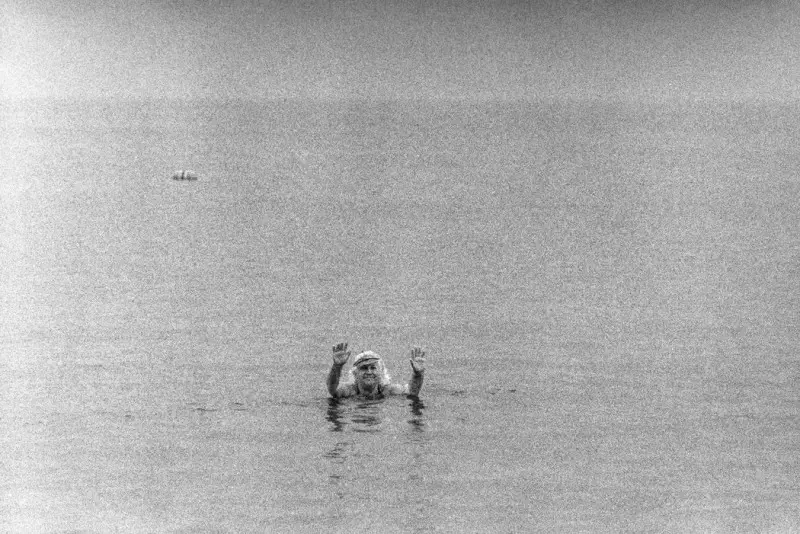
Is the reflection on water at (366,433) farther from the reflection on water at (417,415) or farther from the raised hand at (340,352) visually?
the raised hand at (340,352)

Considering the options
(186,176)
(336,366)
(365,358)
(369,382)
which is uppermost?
(186,176)

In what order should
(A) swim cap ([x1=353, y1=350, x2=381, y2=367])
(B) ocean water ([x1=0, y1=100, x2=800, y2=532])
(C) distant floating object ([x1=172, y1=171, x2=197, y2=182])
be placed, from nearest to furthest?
(B) ocean water ([x1=0, y1=100, x2=800, y2=532]) < (A) swim cap ([x1=353, y1=350, x2=381, y2=367]) < (C) distant floating object ([x1=172, y1=171, x2=197, y2=182])

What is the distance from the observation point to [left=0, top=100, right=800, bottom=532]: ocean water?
97.8 ft

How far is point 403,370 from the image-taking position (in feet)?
139

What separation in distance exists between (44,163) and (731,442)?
417 ft

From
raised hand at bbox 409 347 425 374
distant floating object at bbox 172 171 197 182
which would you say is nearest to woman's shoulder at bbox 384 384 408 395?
raised hand at bbox 409 347 425 374

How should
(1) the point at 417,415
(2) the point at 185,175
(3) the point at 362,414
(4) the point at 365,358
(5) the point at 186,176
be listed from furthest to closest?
(2) the point at 185,175
(5) the point at 186,176
(4) the point at 365,358
(1) the point at 417,415
(3) the point at 362,414

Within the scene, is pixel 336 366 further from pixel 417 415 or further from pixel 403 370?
pixel 403 370

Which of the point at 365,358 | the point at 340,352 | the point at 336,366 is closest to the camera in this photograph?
the point at 340,352

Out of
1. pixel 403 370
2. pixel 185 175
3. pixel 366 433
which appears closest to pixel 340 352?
pixel 366 433

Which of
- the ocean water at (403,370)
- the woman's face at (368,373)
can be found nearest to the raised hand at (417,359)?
the ocean water at (403,370)

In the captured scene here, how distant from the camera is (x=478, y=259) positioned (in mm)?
69188

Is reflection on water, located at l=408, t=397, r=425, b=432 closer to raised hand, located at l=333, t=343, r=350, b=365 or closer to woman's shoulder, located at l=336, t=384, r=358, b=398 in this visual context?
woman's shoulder, located at l=336, t=384, r=358, b=398

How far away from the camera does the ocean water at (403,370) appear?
97.8 feet
